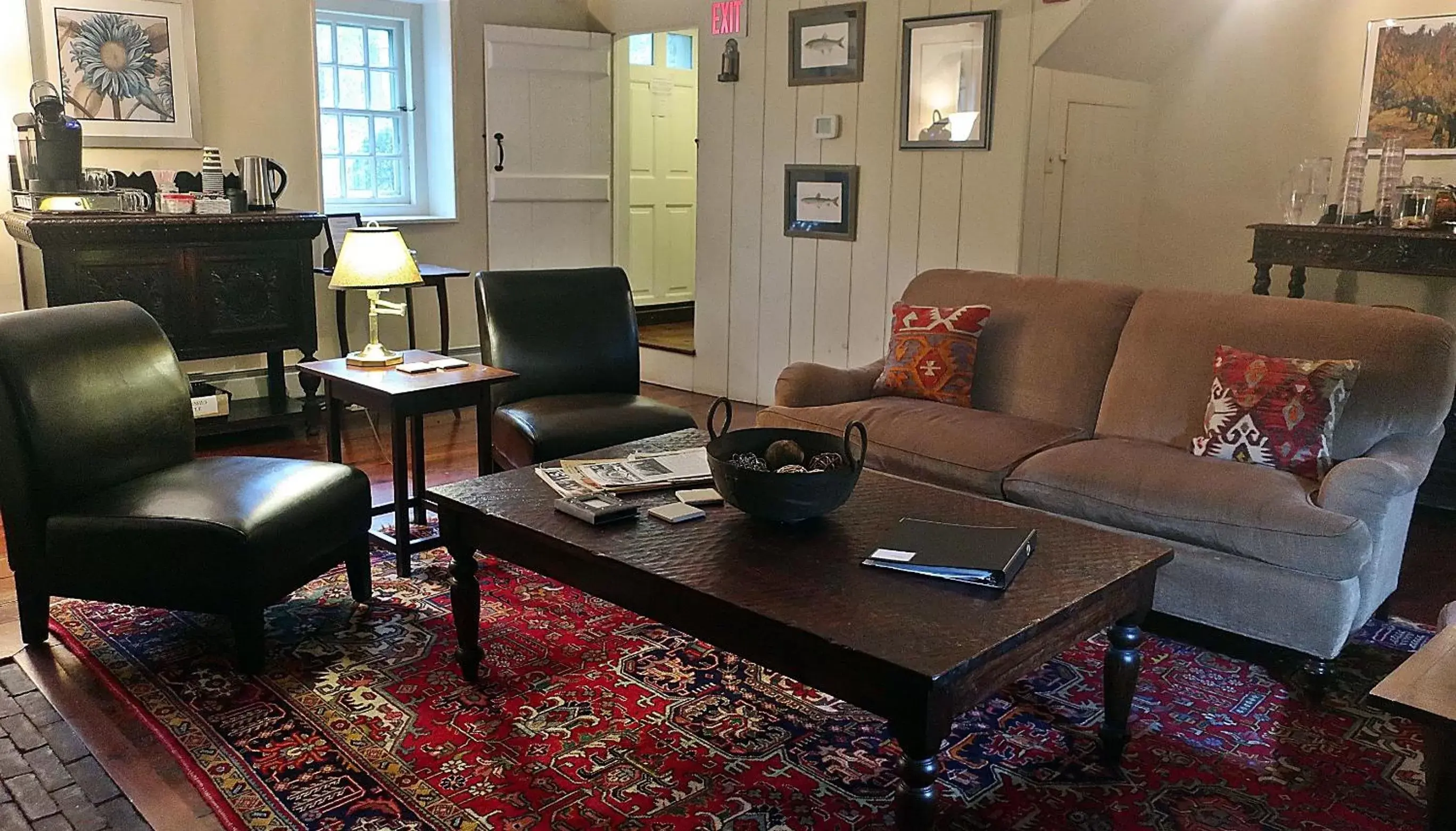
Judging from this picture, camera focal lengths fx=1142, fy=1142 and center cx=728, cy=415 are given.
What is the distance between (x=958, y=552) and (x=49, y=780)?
1.81m

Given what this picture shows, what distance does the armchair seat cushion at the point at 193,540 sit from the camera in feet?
8.59

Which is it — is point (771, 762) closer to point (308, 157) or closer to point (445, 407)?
point (445, 407)

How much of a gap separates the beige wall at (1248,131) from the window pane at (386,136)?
389 centimetres

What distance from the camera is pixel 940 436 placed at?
3355mm

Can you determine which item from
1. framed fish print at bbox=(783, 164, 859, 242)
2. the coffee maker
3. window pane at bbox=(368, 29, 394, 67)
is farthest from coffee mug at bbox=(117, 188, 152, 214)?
framed fish print at bbox=(783, 164, 859, 242)

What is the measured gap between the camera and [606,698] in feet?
8.47

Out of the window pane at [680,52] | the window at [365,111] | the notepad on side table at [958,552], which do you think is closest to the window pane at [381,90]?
the window at [365,111]

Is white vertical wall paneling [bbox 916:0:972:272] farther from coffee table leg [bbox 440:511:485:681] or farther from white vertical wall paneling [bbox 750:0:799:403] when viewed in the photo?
coffee table leg [bbox 440:511:485:681]

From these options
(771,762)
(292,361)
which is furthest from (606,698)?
(292,361)

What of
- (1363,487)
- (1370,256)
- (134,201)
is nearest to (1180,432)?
(1363,487)

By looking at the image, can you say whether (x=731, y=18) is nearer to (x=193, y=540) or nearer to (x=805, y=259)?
(x=805, y=259)

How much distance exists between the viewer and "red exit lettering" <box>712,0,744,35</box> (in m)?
5.58

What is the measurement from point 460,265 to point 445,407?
10.2 feet

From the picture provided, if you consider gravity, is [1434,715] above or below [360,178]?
below
